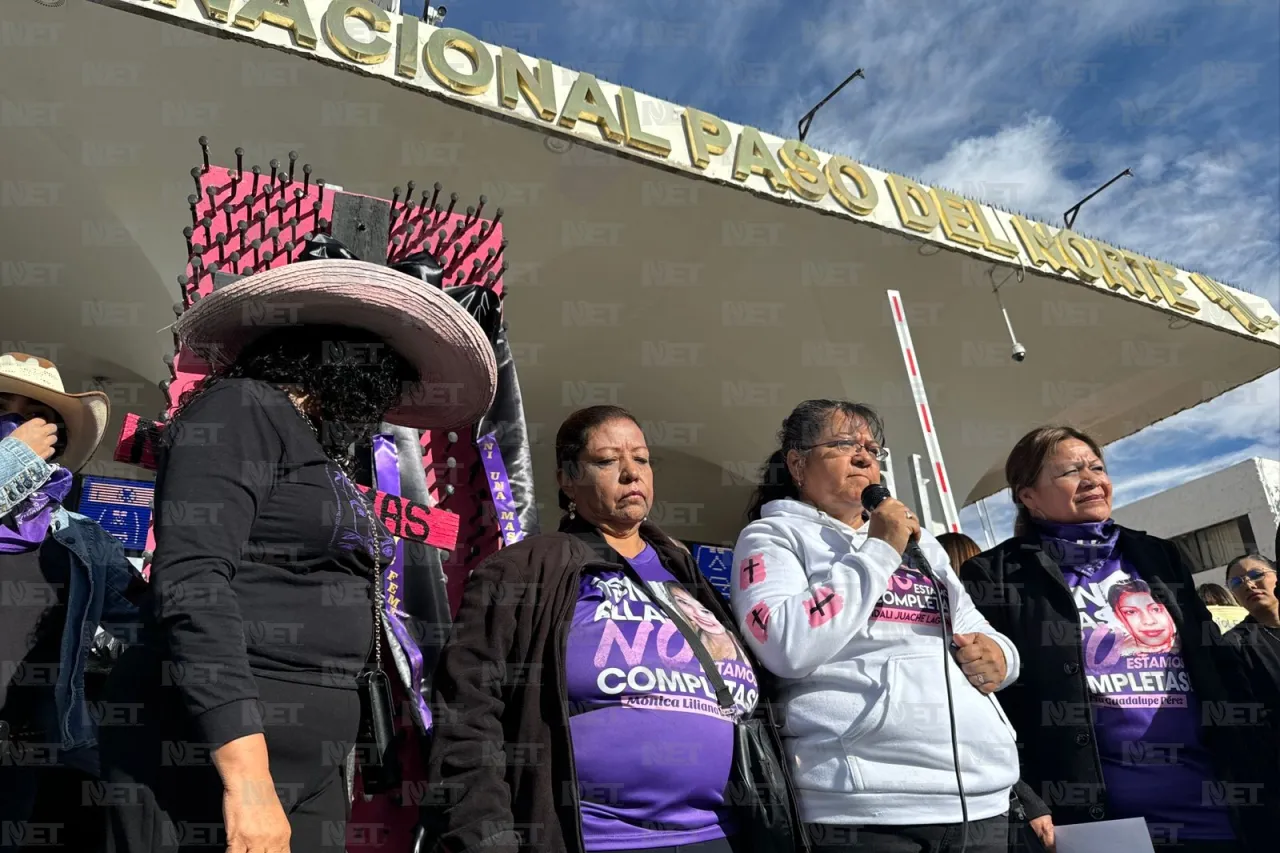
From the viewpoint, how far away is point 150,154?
4.88m

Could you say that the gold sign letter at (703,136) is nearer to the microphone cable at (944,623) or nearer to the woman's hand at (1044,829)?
the microphone cable at (944,623)

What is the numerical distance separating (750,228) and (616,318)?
1.50m

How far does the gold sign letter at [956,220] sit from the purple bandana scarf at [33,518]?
5049mm

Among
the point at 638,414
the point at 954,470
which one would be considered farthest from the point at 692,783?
the point at 954,470

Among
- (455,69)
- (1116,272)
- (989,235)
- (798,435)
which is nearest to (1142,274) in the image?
(1116,272)

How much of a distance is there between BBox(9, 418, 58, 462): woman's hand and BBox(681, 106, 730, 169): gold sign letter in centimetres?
353

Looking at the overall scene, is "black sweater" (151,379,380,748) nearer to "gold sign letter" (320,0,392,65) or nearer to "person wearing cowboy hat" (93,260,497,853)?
"person wearing cowboy hat" (93,260,497,853)

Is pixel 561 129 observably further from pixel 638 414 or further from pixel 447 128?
pixel 638 414

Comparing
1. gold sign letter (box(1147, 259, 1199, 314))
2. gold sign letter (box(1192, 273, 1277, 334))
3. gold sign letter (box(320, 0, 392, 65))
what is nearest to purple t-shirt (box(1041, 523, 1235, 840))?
gold sign letter (box(320, 0, 392, 65))

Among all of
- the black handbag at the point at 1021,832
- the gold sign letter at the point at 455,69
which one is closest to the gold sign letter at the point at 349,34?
the gold sign letter at the point at 455,69

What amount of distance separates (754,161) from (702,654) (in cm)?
381

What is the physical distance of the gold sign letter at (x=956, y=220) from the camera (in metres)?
5.70

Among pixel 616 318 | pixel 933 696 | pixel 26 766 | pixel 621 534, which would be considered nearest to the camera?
pixel 933 696

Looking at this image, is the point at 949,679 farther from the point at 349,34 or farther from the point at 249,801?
the point at 349,34
